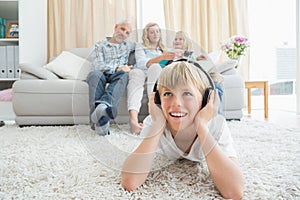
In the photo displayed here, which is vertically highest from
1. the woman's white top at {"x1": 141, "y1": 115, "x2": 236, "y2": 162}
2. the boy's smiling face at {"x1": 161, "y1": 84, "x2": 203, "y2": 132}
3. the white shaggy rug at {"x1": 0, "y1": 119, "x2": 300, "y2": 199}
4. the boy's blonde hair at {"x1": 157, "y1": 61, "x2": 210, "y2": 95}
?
the boy's blonde hair at {"x1": 157, "y1": 61, "x2": 210, "y2": 95}

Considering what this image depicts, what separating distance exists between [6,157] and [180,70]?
0.80 metres

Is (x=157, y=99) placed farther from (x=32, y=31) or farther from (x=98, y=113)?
(x=32, y=31)

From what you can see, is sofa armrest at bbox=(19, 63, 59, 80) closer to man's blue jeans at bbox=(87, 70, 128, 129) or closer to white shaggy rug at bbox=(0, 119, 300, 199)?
man's blue jeans at bbox=(87, 70, 128, 129)

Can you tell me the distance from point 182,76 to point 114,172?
14.7 inches

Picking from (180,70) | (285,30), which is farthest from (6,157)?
(285,30)

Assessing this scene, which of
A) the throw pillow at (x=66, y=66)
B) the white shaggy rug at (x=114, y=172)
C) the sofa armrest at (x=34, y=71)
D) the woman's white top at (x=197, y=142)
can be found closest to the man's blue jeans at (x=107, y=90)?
the white shaggy rug at (x=114, y=172)

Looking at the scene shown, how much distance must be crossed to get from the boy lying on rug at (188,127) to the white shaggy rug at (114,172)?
44 millimetres

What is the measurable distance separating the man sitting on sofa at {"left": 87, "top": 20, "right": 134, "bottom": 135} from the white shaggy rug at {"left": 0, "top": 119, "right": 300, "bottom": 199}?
0.62 ft

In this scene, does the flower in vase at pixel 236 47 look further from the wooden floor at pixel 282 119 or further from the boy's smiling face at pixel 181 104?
the boy's smiling face at pixel 181 104

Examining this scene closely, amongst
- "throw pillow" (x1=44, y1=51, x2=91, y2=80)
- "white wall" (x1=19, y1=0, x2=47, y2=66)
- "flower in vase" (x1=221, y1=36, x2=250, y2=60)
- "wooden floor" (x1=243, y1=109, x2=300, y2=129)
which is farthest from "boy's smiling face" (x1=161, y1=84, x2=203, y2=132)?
"white wall" (x1=19, y1=0, x2=47, y2=66)

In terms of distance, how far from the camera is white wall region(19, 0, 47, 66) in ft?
9.27

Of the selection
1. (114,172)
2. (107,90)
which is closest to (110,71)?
(107,90)

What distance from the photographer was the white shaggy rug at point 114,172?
2.63 feet

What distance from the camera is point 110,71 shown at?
159cm
